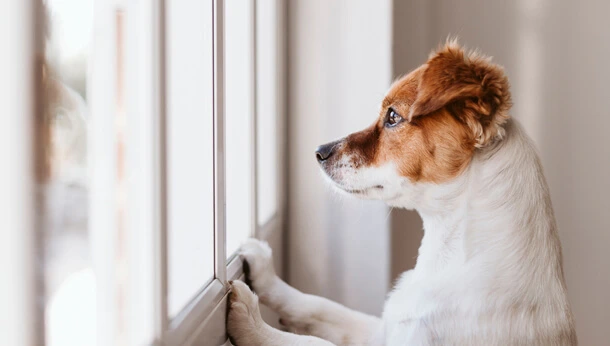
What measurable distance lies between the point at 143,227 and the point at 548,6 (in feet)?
5.94

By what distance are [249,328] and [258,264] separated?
0.24 metres

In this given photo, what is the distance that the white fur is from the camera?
1.09 meters

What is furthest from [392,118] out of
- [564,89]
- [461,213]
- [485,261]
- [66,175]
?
[564,89]

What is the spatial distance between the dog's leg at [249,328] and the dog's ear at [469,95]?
46 centimetres

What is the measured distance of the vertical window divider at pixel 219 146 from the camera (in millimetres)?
1073

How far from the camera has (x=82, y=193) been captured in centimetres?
57

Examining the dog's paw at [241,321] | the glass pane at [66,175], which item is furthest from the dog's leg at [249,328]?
the glass pane at [66,175]

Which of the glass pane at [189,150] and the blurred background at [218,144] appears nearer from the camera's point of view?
the blurred background at [218,144]

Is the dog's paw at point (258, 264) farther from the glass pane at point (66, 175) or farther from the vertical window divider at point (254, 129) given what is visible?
the glass pane at point (66, 175)

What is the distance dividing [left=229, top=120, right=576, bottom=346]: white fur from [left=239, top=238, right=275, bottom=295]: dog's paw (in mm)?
237

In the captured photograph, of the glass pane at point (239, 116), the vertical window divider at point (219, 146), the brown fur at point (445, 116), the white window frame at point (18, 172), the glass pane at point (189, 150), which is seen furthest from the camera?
the glass pane at point (239, 116)

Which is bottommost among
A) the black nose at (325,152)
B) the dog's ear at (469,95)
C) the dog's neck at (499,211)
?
the dog's neck at (499,211)

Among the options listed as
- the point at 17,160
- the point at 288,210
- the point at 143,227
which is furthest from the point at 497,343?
the point at 288,210

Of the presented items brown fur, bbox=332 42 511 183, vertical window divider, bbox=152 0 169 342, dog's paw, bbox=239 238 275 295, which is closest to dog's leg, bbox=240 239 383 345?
dog's paw, bbox=239 238 275 295
